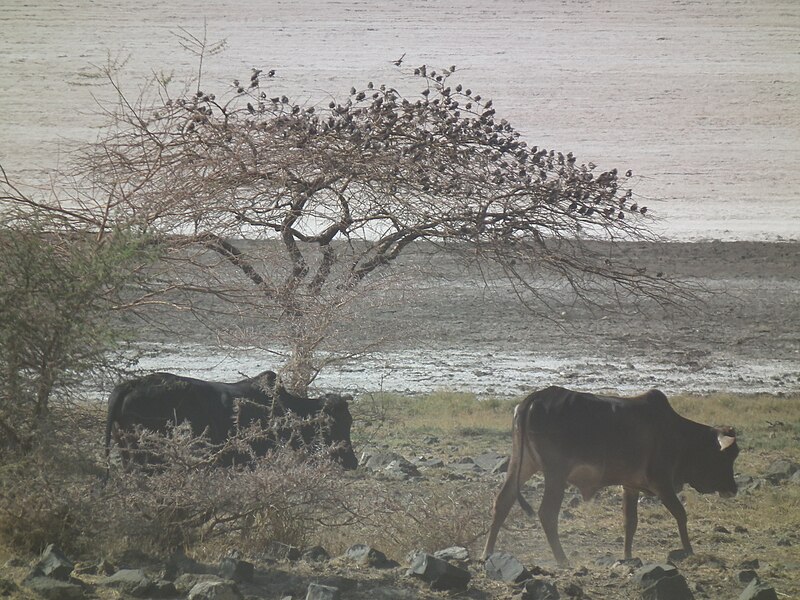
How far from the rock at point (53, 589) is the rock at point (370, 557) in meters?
1.58

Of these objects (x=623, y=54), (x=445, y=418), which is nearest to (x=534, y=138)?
(x=623, y=54)

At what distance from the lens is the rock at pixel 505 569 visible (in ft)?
22.3

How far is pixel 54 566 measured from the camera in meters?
6.31

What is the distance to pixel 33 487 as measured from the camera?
268 inches

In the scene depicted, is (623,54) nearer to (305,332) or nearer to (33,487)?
(305,332)

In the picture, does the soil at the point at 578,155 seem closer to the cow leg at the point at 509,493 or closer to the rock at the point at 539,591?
the rock at the point at 539,591

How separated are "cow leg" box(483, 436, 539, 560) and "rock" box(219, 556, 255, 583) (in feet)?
6.26

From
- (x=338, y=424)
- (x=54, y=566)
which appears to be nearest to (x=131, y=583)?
(x=54, y=566)

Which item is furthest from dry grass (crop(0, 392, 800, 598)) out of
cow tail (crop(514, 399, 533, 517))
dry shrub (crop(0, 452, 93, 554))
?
cow tail (crop(514, 399, 533, 517))

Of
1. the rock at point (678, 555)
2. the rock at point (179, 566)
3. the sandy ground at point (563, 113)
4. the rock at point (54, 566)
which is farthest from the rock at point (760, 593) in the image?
the sandy ground at point (563, 113)

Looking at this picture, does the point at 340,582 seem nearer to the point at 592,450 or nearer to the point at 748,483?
the point at 592,450

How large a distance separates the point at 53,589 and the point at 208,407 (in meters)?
2.49

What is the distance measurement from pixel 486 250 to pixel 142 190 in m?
2.78

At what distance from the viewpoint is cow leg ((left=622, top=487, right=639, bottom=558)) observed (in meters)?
8.11
